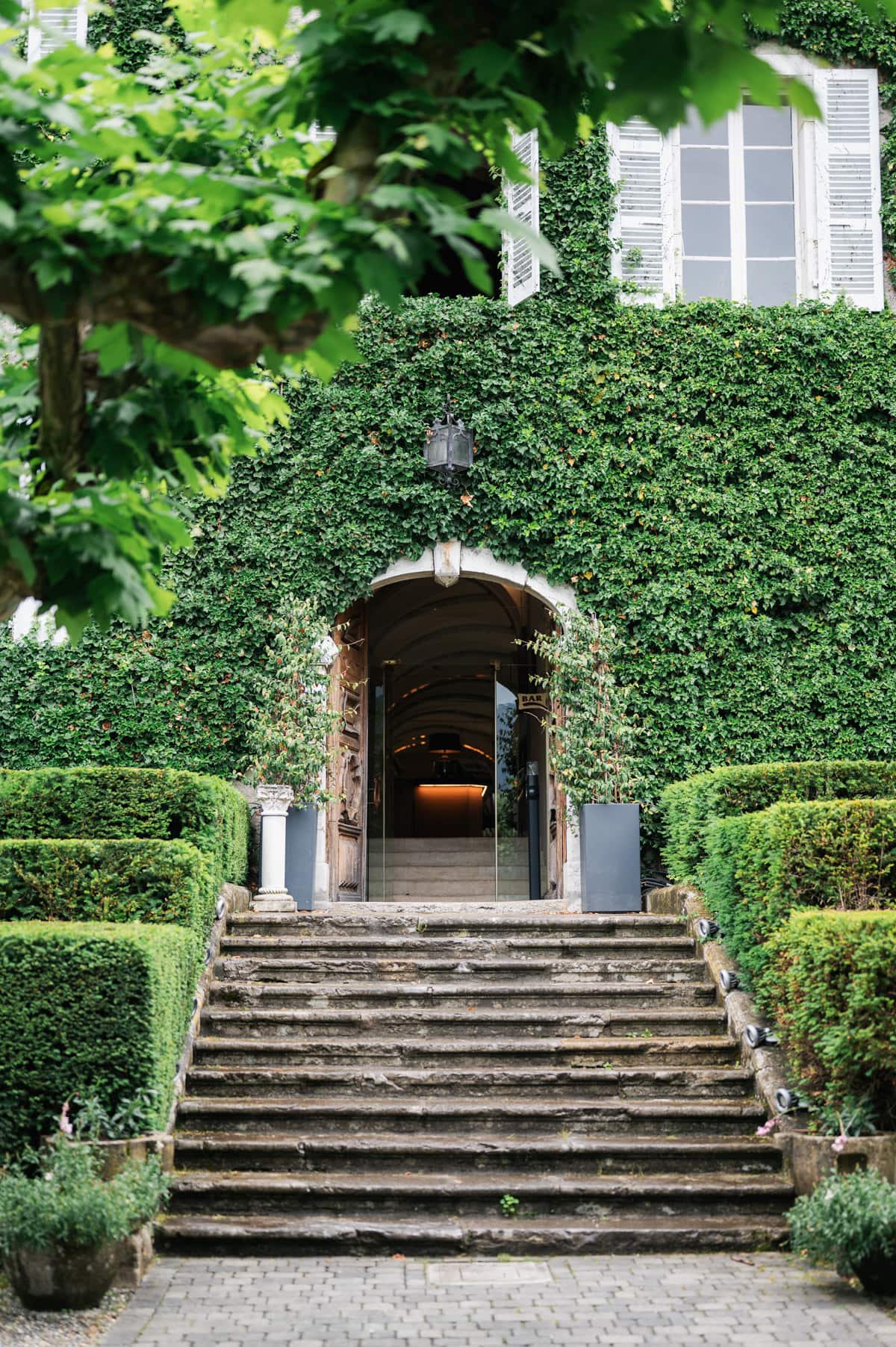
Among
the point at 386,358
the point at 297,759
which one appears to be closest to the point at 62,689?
the point at 297,759

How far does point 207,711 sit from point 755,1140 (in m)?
5.56

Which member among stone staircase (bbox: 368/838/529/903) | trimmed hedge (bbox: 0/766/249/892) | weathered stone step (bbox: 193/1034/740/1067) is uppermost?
trimmed hedge (bbox: 0/766/249/892)

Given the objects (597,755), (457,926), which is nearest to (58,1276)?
(457,926)

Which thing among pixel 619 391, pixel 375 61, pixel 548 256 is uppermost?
pixel 619 391

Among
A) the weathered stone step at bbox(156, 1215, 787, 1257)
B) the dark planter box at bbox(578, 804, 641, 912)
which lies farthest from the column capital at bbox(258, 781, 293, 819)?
the weathered stone step at bbox(156, 1215, 787, 1257)

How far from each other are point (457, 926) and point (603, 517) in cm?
364

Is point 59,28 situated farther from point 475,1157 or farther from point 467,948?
point 475,1157

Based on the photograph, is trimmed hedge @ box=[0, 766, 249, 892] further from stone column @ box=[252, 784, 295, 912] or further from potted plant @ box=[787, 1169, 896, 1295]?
potted plant @ box=[787, 1169, 896, 1295]

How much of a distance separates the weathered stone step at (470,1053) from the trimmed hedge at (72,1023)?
1.10 metres

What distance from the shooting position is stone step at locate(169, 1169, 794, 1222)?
19.2 feet

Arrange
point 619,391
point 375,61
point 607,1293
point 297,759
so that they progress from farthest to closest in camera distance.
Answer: point 619,391 → point 297,759 → point 607,1293 → point 375,61

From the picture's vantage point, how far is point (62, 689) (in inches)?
407

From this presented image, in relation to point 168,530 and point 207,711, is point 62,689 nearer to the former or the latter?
point 207,711

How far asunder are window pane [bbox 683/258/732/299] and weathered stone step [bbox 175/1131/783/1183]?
7266 mm
